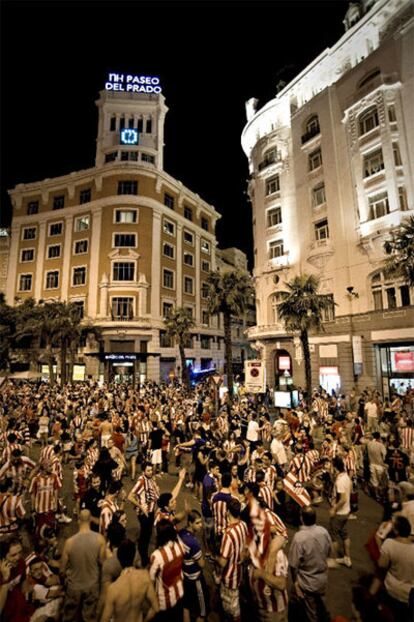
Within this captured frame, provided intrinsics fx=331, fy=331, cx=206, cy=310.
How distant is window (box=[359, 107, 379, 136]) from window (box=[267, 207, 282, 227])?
972cm

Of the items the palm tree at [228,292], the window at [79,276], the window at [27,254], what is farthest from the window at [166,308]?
the window at [27,254]

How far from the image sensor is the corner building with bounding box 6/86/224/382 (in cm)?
4128

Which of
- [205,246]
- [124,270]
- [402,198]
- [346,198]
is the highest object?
[205,246]

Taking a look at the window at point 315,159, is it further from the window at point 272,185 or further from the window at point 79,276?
the window at point 79,276

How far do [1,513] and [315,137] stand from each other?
1346 inches

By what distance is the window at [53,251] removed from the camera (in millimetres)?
46812

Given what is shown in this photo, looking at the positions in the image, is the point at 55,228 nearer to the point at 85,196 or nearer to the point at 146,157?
the point at 85,196

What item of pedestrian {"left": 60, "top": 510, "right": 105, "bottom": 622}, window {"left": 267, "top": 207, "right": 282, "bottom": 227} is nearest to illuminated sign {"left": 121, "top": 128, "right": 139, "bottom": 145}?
window {"left": 267, "top": 207, "right": 282, "bottom": 227}

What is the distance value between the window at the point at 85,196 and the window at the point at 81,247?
5.91m

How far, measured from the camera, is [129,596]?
3523mm

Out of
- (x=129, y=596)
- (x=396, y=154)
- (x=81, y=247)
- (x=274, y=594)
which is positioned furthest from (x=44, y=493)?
(x=81, y=247)

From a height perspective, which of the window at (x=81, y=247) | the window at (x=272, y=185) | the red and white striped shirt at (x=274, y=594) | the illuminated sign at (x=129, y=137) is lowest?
the red and white striped shirt at (x=274, y=594)

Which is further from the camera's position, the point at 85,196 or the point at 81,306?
the point at 85,196

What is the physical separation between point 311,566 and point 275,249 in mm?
31266
